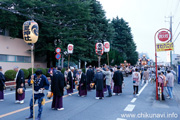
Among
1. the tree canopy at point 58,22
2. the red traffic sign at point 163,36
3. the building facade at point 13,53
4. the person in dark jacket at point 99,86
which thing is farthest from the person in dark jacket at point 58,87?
the building facade at point 13,53

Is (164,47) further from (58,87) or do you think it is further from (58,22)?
(58,22)

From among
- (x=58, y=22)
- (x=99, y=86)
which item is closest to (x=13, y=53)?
(x=58, y=22)

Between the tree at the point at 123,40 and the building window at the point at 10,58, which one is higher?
the tree at the point at 123,40

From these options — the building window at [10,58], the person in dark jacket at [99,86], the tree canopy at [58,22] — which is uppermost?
the tree canopy at [58,22]

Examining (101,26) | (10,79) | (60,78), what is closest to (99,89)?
(60,78)

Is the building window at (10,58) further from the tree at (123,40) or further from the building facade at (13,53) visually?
the tree at (123,40)

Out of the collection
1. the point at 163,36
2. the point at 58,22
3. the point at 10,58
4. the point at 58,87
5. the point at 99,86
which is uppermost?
the point at 58,22

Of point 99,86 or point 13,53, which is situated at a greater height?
point 13,53

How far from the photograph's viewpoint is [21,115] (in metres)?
6.67

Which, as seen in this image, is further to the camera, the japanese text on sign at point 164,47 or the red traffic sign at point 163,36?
the red traffic sign at point 163,36

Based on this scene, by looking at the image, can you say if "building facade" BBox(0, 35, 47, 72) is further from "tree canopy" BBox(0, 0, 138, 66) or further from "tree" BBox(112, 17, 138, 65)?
"tree" BBox(112, 17, 138, 65)

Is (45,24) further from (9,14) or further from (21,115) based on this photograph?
(21,115)

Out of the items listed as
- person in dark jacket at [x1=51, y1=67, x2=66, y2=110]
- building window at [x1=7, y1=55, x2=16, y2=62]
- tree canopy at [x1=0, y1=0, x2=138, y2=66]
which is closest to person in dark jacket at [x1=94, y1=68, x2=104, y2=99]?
person in dark jacket at [x1=51, y1=67, x2=66, y2=110]

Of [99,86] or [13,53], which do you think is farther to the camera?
[13,53]
